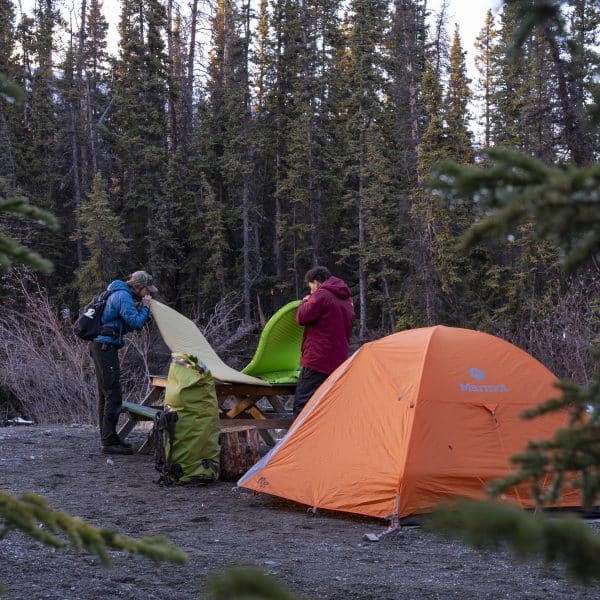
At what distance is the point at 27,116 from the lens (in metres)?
36.4

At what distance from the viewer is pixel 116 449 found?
29.1 feet

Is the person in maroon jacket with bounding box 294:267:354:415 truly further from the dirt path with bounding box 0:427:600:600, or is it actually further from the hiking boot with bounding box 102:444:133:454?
the hiking boot with bounding box 102:444:133:454

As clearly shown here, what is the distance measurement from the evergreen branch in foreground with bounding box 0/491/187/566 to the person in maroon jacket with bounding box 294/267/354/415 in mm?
5816

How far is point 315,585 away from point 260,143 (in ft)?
101

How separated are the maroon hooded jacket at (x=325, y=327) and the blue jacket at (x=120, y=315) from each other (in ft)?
5.40

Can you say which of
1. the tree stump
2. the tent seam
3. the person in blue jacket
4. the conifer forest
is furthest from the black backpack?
the conifer forest

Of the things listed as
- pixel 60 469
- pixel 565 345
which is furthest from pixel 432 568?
pixel 565 345

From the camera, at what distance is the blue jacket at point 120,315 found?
8391 mm

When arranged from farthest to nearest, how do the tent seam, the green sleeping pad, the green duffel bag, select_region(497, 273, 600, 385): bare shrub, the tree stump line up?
select_region(497, 273, 600, 385): bare shrub → the green sleeping pad → the tree stump → the green duffel bag → the tent seam

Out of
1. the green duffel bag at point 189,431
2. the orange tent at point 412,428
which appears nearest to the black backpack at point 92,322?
the green duffel bag at point 189,431

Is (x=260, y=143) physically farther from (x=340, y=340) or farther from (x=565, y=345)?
(x=340, y=340)

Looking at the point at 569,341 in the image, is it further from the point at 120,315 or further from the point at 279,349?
the point at 120,315

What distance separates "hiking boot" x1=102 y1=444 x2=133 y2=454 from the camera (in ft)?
29.1

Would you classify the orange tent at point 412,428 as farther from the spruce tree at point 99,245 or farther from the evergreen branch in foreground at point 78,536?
the spruce tree at point 99,245
